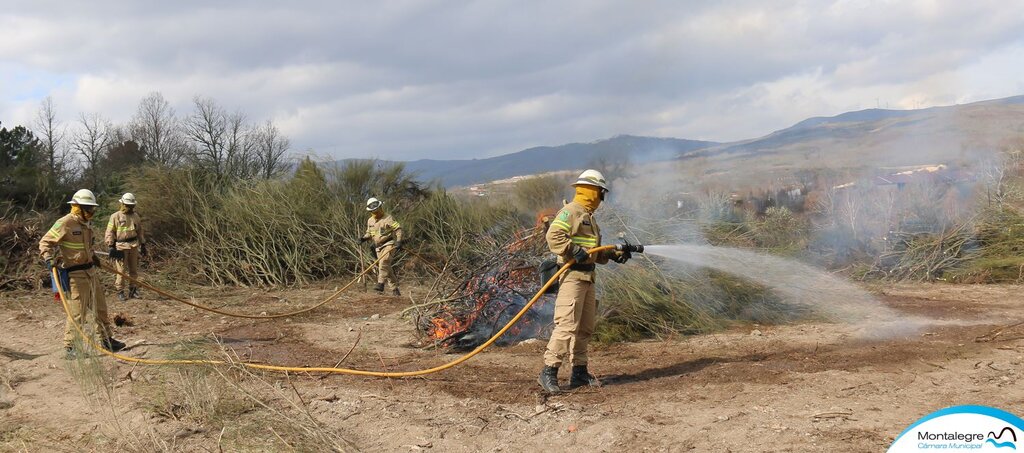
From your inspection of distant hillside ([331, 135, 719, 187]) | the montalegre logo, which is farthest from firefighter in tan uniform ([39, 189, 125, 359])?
distant hillside ([331, 135, 719, 187])

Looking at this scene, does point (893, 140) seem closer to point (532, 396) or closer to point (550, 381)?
point (550, 381)

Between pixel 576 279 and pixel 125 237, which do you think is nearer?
pixel 576 279

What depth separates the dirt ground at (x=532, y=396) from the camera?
4.45m

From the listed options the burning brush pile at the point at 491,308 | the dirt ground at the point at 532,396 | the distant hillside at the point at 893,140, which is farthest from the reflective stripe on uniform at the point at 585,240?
the distant hillside at the point at 893,140

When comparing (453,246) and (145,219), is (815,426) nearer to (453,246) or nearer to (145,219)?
(453,246)

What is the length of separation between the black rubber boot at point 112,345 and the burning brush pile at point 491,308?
3.27 m

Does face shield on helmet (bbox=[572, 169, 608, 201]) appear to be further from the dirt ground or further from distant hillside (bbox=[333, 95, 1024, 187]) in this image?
distant hillside (bbox=[333, 95, 1024, 187])

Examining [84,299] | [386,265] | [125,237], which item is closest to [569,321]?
[84,299]

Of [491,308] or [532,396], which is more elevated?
[491,308]

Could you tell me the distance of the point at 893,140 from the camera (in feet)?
46.0

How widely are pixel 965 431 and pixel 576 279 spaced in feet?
10.5

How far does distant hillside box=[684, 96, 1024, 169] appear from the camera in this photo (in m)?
13.3

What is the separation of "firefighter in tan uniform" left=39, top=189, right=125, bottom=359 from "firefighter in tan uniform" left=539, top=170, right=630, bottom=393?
4725mm

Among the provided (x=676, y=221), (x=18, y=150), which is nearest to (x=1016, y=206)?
(x=676, y=221)
